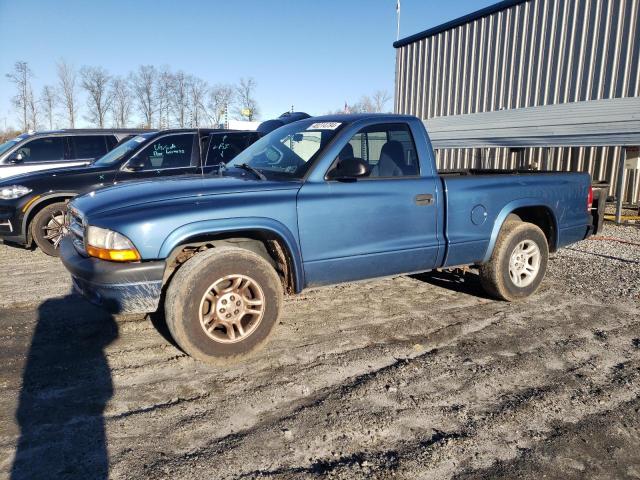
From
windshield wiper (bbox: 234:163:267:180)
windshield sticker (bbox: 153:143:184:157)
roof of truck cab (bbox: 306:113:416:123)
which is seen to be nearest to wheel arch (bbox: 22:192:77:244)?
windshield sticker (bbox: 153:143:184:157)

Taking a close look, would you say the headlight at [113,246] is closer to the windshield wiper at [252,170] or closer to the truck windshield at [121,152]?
the windshield wiper at [252,170]

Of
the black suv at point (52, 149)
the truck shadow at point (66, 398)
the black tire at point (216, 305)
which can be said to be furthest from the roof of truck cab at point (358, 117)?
the black suv at point (52, 149)

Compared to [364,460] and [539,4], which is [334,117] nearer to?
[364,460]

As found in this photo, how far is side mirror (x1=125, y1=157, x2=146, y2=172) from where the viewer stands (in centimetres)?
689

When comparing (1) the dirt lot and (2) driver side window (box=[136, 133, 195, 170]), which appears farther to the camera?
(2) driver side window (box=[136, 133, 195, 170])

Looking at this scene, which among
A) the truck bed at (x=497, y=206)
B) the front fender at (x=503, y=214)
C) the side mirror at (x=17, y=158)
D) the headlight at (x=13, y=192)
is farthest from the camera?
the side mirror at (x=17, y=158)

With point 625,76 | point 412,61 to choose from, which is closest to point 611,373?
point 625,76

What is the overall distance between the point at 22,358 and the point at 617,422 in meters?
4.02

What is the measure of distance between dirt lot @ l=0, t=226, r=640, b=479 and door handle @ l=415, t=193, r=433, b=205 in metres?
1.09

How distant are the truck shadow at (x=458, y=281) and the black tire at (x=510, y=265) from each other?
30 centimetres

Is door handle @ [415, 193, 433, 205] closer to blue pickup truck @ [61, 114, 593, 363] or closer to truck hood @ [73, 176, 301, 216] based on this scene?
blue pickup truck @ [61, 114, 593, 363]

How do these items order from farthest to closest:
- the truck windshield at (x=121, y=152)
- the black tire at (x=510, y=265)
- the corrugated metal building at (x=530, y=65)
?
the corrugated metal building at (x=530, y=65) → the truck windshield at (x=121, y=152) → the black tire at (x=510, y=265)

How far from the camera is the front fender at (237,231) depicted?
3.29 m

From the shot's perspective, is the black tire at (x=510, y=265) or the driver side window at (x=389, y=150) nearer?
the driver side window at (x=389, y=150)
